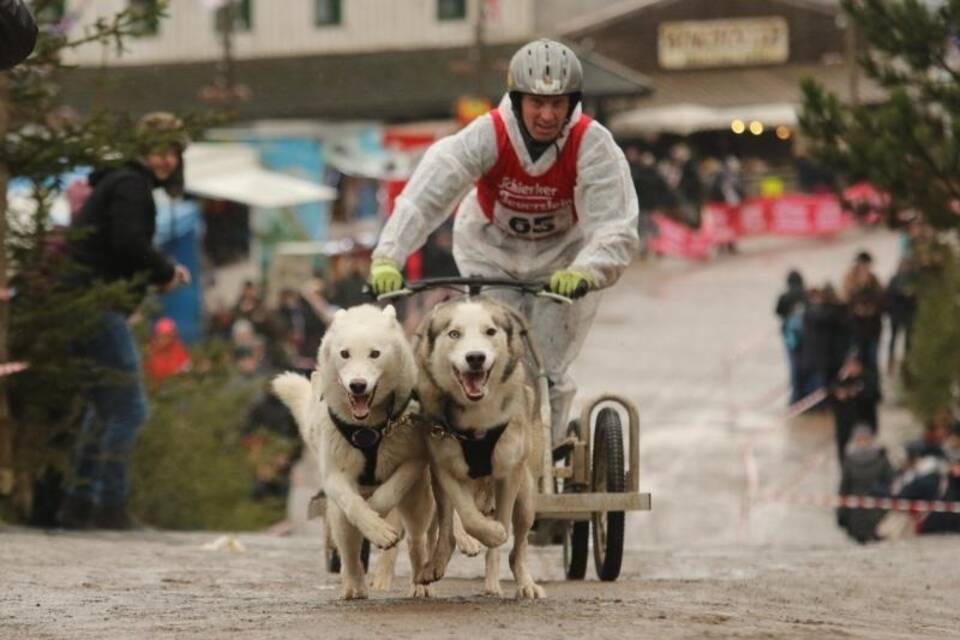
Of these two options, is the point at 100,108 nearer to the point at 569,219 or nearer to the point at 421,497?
the point at 569,219

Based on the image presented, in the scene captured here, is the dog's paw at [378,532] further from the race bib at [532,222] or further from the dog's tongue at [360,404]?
the race bib at [532,222]

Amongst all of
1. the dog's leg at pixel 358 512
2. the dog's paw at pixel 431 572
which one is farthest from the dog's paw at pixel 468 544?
the dog's leg at pixel 358 512

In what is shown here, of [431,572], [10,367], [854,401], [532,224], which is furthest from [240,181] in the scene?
[431,572]

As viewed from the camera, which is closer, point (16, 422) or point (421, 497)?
point (421, 497)

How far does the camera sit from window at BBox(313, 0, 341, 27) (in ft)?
212

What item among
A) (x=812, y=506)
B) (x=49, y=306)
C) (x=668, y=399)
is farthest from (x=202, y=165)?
(x=49, y=306)

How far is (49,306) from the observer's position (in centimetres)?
1385

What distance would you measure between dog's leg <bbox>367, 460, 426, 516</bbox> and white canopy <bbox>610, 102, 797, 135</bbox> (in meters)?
52.5

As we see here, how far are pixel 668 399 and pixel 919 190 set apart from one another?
13.7 meters

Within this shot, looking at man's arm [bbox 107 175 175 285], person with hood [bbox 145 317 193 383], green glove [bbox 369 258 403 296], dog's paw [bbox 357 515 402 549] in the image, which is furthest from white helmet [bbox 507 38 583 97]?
person with hood [bbox 145 317 193 383]

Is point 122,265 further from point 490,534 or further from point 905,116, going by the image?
point 905,116

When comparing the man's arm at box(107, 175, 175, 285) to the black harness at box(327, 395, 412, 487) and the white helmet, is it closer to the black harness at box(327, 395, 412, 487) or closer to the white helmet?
the white helmet

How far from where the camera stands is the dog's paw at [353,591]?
31.6 feet

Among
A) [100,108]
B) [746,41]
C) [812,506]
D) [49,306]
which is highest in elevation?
[746,41]
